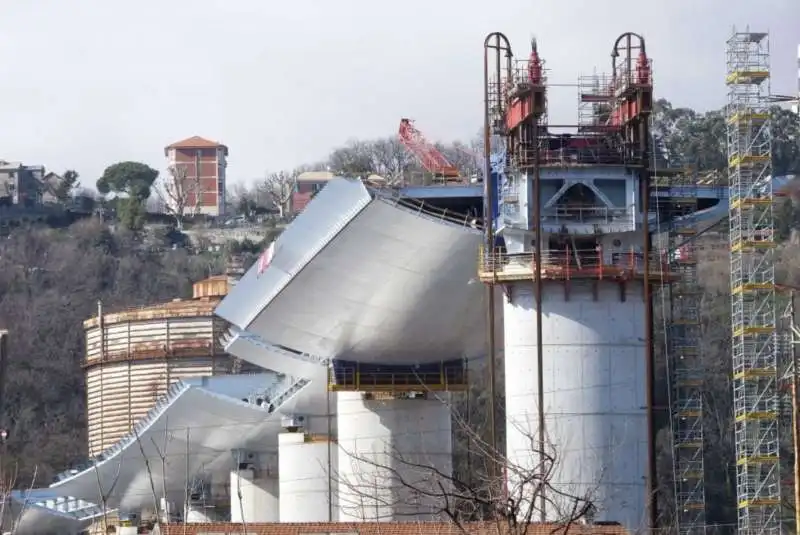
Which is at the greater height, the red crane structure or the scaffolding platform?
the red crane structure

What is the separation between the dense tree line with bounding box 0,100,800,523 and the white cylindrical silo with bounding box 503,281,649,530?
2639 cm

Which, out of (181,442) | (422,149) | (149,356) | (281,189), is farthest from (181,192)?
(422,149)

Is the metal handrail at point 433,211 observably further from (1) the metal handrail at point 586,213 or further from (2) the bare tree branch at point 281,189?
(2) the bare tree branch at point 281,189

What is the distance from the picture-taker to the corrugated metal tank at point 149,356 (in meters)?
116

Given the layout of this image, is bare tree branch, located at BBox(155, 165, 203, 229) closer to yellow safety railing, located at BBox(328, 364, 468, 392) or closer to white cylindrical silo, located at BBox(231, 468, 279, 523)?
white cylindrical silo, located at BBox(231, 468, 279, 523)

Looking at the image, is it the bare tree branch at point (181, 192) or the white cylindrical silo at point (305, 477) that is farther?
the bare tree branch at point (181, 192)

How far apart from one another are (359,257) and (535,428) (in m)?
8.80

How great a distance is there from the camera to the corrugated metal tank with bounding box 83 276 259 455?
379 ft

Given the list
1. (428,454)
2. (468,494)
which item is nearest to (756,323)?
(428,454)

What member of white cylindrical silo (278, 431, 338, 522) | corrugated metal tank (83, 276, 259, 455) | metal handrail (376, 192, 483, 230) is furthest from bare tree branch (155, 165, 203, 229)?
metal handrail (376, 192, 483, 230)

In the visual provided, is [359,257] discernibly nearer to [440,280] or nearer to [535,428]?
[440,280]

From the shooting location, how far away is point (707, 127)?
12450cm

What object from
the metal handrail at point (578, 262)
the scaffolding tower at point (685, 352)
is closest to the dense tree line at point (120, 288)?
the scaffolding tower at point (685, 352)

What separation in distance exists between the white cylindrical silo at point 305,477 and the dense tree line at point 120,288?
9.13 meters
